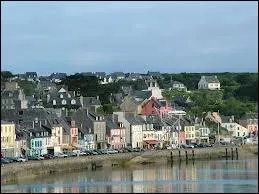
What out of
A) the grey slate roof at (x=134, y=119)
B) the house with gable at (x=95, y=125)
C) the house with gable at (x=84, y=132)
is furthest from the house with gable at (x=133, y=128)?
the house with gable at (x=84, y=132)

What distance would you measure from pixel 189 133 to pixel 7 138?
1257 inches

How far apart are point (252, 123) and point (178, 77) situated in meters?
68.0

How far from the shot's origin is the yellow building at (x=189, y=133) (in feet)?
337

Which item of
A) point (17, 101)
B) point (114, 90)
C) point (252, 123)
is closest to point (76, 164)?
point (17, 101)

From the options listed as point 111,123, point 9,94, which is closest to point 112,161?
point 111,123

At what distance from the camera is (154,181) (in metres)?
59.3

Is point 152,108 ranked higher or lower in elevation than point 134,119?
higher

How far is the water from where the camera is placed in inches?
2096

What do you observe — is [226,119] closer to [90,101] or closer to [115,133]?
[90,101]

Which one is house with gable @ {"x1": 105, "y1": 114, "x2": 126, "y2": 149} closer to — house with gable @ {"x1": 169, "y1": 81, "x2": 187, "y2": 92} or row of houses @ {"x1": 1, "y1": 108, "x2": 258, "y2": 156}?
row of houses @ {"x1": 1, "y1": 108, "x2": 258, "y2": 156}

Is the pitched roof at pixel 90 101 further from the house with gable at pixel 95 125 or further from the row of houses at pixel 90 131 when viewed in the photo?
the house with gable at pixel 95 125

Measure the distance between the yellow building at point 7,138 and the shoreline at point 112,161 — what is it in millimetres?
6291

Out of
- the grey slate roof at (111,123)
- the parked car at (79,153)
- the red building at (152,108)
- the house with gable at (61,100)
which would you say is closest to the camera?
the parked car at (79,153)

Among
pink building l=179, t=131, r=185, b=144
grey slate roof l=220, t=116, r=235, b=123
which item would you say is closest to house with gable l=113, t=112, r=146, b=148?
pink building l=179, t=131, r=185, b=144
